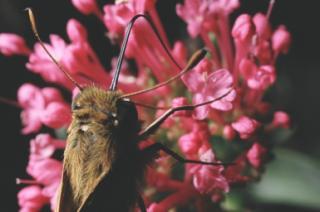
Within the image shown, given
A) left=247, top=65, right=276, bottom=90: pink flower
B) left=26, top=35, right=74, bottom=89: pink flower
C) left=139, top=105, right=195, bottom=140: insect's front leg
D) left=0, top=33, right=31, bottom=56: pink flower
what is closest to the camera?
left=139, top=105, right=195, bottom=140: insect's front leg

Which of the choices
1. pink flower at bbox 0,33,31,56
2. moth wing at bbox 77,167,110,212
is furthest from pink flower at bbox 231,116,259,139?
pink flower at bbox 0,33,31,56

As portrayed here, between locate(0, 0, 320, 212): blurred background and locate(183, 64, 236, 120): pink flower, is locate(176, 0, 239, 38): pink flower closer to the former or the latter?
locate(183, 64, 236, 120): pink flower

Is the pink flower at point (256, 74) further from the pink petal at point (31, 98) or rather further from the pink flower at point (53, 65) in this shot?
the pink petal at point (31, 98)

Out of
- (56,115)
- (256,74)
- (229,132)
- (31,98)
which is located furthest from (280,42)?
(31,98)

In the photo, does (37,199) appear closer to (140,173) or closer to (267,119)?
(140,173)

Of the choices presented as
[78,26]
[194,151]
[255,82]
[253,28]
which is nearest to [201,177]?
[194,151]

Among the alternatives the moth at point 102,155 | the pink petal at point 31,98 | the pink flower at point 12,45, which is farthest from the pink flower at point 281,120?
the pink flower at point 12,45
